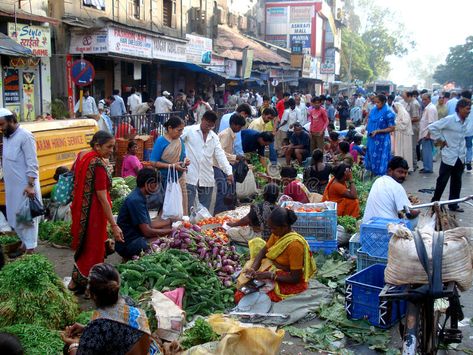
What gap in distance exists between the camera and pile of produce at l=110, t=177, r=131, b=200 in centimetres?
962

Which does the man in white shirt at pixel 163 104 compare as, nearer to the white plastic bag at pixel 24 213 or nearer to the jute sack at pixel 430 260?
the white plastic bag at pixel 24 213

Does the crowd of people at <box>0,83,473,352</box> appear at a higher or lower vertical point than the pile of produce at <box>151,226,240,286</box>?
higher

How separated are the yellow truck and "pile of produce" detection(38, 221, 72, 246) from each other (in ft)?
3.90

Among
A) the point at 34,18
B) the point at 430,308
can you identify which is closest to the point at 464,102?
the point at 430,308

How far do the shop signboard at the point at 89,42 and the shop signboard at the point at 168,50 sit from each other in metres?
3.65

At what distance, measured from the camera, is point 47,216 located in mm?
8977

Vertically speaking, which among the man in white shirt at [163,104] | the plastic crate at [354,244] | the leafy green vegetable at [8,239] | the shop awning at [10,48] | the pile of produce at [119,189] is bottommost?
the leafy green vegetable at [8,239]

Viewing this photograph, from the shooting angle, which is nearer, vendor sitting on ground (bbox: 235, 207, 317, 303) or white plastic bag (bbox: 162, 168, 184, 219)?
vendor sitting on ground (bbox: 235, 207, 317, 303)

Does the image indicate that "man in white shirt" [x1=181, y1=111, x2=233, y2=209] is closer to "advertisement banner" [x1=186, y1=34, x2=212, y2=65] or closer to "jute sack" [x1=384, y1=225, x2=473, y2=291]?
"jute sack" [x1=384, y1=225, x2=473, y2=291]

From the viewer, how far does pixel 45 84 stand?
15.8 m

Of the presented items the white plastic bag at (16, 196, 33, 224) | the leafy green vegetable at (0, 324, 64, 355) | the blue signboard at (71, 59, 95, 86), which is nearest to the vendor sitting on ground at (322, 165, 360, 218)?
the white plastic bag at (16, 196, 33, 224)

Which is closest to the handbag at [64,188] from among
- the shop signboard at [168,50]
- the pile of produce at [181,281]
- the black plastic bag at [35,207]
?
the black plastic bag at [35,207]

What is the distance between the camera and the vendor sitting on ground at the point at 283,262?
5.46 m

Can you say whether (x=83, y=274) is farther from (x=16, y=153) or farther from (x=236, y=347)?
(x=236, y=347)
